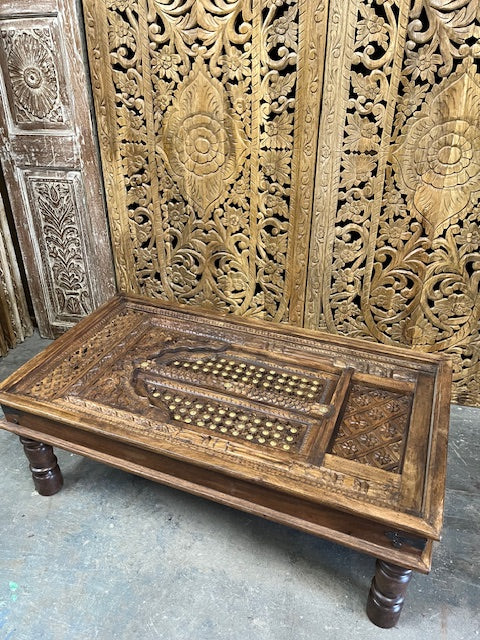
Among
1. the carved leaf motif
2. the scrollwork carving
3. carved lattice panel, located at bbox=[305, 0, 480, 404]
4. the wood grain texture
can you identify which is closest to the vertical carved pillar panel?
the carved leaf motif

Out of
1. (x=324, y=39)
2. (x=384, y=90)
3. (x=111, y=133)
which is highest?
(x=324, y=39)

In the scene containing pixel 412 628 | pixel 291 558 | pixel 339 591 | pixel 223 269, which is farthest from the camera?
pixel 223 269

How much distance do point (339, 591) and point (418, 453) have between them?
54 cm

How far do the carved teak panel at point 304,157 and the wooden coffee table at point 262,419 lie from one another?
1.34ft

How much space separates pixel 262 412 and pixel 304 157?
113 cm

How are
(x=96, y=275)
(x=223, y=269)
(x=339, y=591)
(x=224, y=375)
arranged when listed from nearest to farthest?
(x=339, y=591) → (x=224, y=375) → (x=223, y=269) → (x=96, y=275)

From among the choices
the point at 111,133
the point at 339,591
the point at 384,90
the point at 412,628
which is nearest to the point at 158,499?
the point at 339,591

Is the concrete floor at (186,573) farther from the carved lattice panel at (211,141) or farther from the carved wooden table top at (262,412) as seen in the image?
the carved lattice panel at (211,141)

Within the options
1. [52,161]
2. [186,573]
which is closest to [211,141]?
[52,161]

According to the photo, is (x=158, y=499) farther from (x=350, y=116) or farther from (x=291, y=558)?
(x=350, y=116)

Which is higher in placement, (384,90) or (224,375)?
(384,90)

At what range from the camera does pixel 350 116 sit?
6.48 ft

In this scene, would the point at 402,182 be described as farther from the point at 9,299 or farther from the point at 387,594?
the point at 9,299

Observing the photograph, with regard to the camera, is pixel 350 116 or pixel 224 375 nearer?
pixel 224 375
